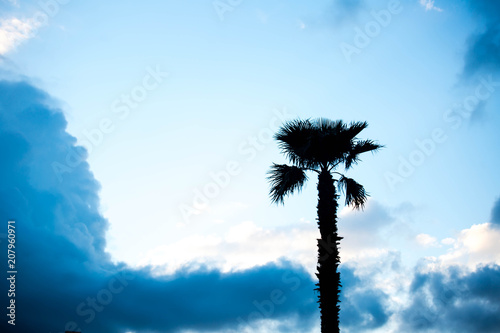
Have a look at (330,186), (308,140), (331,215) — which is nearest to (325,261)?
(331,215)

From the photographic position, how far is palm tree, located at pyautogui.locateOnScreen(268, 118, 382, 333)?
Result: 13.8m

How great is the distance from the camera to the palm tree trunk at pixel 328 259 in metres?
13.1

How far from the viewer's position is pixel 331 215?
14383mm

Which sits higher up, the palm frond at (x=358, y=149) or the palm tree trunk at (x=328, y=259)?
the palm frond at (x=358, y=149)

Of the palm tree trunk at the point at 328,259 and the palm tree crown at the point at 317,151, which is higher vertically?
the palm tree crown at the point at 317,151

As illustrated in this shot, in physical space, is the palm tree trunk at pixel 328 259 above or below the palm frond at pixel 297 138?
below

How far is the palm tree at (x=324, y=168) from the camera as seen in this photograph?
13.8m

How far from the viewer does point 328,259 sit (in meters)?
13.6

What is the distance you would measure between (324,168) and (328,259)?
13.1 feet

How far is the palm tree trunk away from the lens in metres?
13.1

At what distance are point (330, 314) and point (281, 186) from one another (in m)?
5.42

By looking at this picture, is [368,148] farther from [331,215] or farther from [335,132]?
[331,215]

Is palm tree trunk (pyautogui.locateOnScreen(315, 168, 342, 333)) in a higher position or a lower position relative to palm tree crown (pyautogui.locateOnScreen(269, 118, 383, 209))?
lower

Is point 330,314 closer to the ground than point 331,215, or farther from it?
closer to the ground
